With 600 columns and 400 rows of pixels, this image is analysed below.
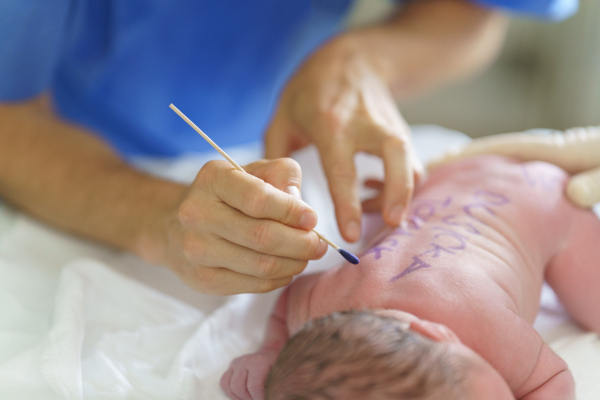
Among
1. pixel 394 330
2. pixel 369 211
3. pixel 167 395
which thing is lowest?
pixel 167 395

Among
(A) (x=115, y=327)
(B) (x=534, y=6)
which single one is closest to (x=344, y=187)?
(A) (x=115, y=327)

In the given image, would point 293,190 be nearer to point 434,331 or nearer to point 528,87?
point 434,331

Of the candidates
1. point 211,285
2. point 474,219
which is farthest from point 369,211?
point 211,285

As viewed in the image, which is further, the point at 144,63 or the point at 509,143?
the point at 144,63

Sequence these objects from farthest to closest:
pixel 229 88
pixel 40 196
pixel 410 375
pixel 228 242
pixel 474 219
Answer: pixel 229 88
pixel 40 196
pixel 474 219
pixel 228 242
pixel 410 375

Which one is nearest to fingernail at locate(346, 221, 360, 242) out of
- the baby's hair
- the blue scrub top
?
the baby's hair

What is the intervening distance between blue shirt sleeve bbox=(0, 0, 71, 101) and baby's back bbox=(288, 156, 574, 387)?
0.70m

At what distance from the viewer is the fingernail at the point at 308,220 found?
2.13ft

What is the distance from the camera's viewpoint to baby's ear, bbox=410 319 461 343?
590 mm

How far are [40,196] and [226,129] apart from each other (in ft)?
1.86

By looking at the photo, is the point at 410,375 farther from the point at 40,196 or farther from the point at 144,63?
the point at 144,63

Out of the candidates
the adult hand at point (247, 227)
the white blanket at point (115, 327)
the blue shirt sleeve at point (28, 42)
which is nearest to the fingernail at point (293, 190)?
the adult hand at point (247, 227)

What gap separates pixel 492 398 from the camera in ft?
1.86

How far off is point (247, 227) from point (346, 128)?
0.36 metres
